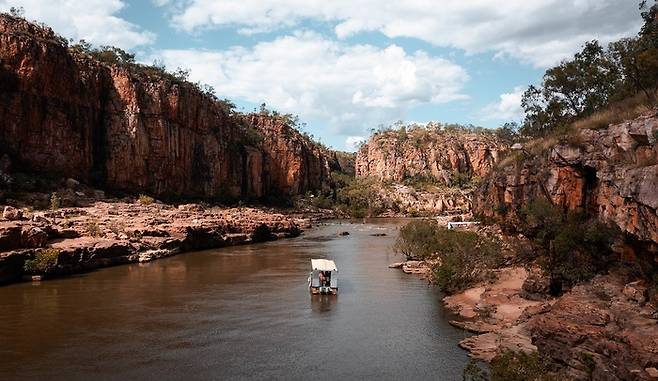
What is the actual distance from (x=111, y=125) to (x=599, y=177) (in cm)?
7438

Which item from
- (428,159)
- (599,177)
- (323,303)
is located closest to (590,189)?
(599,177)

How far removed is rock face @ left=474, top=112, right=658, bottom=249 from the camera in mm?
18688

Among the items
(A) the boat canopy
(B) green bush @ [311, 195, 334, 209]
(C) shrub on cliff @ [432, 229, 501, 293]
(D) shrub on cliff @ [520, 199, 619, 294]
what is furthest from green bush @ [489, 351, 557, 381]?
(B) green bush @ [311, 195, 334, 209]

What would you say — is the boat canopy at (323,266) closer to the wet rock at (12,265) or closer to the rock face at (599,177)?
the rock face at (599,177)

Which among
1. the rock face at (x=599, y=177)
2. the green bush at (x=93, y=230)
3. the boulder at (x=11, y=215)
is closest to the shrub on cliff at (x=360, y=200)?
the green bush at (x=93, y=230)

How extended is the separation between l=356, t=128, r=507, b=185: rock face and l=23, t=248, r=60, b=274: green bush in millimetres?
132952

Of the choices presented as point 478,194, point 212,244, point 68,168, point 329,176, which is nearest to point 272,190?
point 329,176

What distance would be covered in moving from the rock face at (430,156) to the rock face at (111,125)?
214ft

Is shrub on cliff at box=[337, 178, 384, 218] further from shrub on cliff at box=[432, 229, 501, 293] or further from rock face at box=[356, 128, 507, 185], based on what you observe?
shrub on cliff at box=[432, 229, 501, 293]

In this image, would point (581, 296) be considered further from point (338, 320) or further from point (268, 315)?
point (268, 315)

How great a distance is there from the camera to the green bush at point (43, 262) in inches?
1487

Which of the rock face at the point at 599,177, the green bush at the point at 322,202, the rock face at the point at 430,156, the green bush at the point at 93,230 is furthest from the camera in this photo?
the rock face at the point at 430,156

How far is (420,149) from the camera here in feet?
555

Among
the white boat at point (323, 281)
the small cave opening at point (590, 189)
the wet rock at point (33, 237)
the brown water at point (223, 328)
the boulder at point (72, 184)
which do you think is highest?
the boulder at point (72, 184)
